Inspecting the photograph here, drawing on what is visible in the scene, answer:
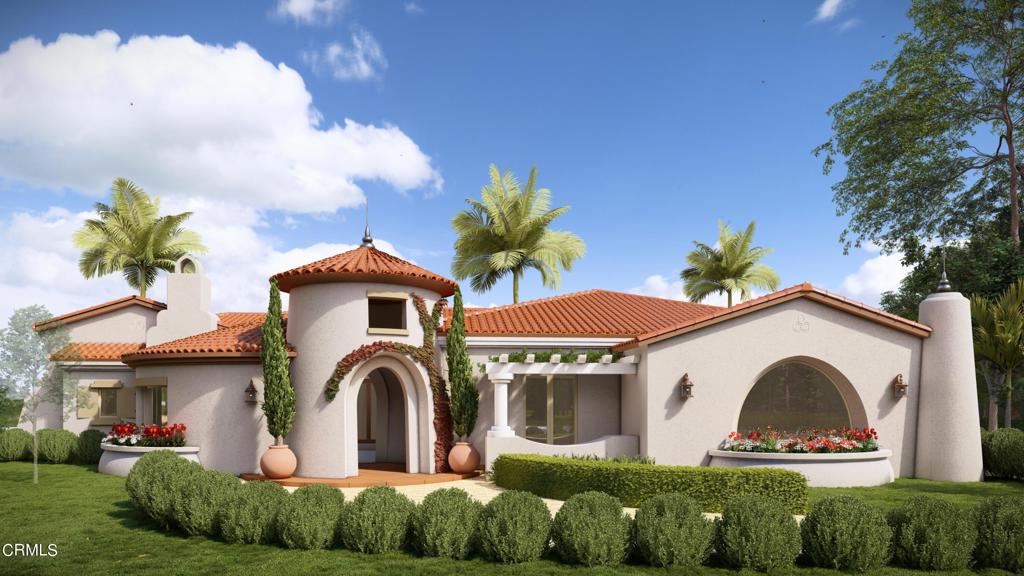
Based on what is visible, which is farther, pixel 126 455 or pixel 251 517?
pixel 126 455

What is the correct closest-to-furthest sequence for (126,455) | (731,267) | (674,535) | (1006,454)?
(674,535)
(1006,454)
(126,455)
(731,267)

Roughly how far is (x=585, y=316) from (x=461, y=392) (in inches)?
215

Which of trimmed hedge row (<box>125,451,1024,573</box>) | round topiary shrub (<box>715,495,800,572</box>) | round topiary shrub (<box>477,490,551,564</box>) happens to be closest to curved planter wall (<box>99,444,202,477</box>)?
trimmed hedge row (<box>125,451,1024,573</box>)

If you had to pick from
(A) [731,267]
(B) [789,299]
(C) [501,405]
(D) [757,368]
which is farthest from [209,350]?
(A) [731,267]

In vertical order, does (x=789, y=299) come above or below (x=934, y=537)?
above

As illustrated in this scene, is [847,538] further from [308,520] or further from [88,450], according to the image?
[88,450]

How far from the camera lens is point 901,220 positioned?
3322 cm

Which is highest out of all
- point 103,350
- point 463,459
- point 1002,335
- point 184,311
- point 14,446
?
point 184,311

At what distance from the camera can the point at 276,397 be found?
18.1 metres

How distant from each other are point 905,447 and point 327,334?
51.3ft

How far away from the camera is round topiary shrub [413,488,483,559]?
33.2 ft

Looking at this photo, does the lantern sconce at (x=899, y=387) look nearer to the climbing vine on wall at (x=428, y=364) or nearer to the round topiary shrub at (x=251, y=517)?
the climbing vine on wall at (x=428, y=364)

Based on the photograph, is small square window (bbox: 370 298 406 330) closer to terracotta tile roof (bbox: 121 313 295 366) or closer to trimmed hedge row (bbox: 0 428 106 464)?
terracotta tile roof (bbox: 121 313 295 366)

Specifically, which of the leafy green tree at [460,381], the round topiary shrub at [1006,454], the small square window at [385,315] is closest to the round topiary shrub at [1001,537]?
the round topiary shrub at [1006,454]
